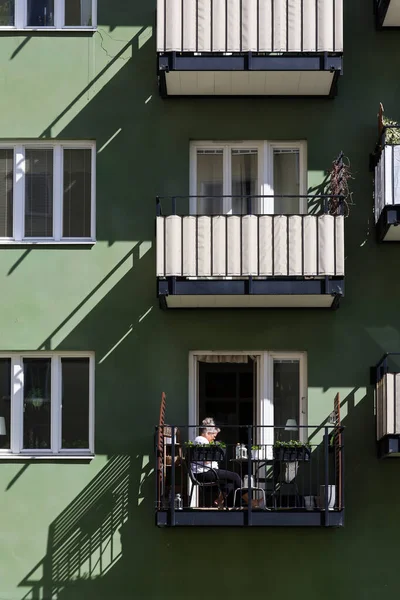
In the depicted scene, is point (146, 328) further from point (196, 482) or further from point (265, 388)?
point (196, 482)

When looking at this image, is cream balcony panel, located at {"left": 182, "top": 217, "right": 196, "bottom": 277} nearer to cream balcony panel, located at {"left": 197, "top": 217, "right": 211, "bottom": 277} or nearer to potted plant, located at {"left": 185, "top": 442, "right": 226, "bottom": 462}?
cream balcony panel, located at {"left": 197, "top": 217, "right": 211, "bottom": 277}

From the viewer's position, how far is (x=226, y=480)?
19016 millimetres

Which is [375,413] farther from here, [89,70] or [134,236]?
[89,70]

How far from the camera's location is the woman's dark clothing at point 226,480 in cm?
1888

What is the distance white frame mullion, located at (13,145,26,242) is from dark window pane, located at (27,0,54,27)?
2090mm

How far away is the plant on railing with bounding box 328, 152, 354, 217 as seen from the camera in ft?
63.8

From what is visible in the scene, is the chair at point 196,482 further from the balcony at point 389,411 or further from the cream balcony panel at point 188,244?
the cream balcony panel at point 188,244

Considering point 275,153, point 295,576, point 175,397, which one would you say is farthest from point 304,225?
point 295,576

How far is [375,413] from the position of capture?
19.6m

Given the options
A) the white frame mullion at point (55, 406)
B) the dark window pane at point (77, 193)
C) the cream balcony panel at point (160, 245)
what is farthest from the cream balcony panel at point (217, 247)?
the white frame mullion at point (55, 406)

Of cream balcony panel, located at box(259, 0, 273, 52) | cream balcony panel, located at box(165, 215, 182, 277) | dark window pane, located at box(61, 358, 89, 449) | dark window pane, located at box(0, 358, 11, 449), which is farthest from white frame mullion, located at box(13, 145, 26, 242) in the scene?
cream balcony panel, located at box(259, 0, 273, 52)

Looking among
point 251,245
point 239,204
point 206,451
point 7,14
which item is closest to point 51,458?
point 206,451

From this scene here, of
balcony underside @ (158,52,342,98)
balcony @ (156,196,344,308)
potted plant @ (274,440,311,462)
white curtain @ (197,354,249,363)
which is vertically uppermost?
balcony underside @ (158,52,342,98)

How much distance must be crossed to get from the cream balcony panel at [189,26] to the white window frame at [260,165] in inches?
66.5
